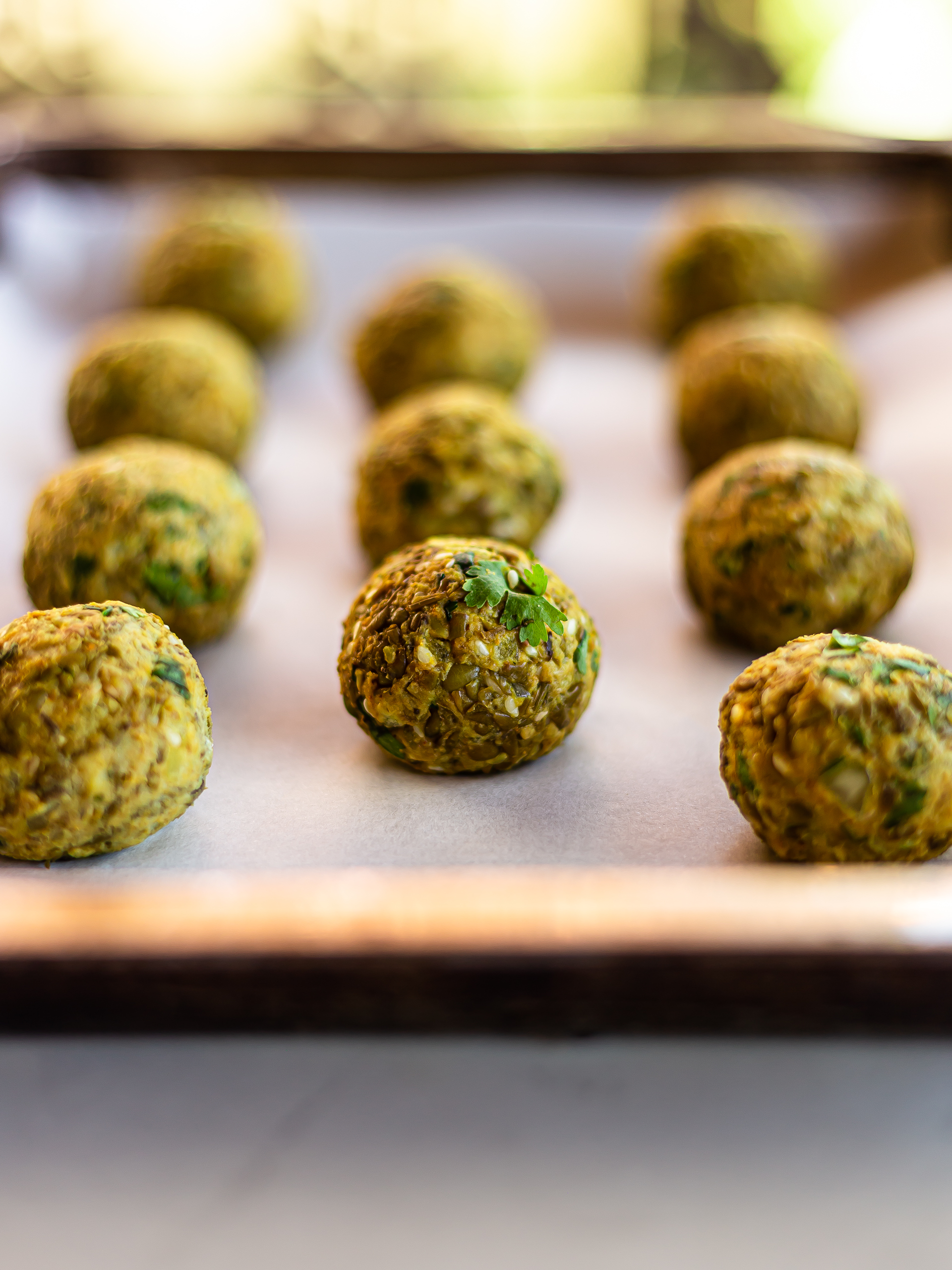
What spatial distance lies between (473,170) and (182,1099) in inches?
78.2

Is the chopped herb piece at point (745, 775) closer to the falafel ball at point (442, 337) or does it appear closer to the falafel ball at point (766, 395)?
the falafel ball at point (766, 395)

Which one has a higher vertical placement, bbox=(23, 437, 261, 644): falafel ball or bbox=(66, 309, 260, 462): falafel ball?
bbox=(66, 309, 260, 462): falafel ball

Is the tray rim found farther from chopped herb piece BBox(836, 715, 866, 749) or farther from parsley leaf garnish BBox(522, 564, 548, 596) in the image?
parsley leaf garnish BBox(522, 564, 548, 596)

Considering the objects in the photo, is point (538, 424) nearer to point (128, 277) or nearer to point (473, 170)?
point (473, 170)

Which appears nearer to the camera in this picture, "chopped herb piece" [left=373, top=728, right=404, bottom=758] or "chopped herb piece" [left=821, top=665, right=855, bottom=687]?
"chopped herb piece" [left=821, top=665, right=855, bottom=687]

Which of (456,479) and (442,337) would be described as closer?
(456,479)

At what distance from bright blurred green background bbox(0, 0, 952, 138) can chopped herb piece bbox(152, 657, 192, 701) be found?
3568 millimetres

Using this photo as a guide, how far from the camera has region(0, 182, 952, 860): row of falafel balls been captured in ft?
3.26

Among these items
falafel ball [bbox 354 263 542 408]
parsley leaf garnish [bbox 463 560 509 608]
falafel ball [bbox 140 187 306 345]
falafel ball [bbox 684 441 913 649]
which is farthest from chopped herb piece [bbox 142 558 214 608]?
falafel ball [bbox 140 187 306 345]

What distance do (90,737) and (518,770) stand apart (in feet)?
1.34

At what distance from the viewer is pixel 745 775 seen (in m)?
1.03

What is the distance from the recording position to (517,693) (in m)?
1.12

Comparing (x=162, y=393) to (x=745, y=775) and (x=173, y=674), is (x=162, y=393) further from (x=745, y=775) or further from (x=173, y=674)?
(x=745, y=775)

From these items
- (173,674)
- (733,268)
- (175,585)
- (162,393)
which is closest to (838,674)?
(173,674)
